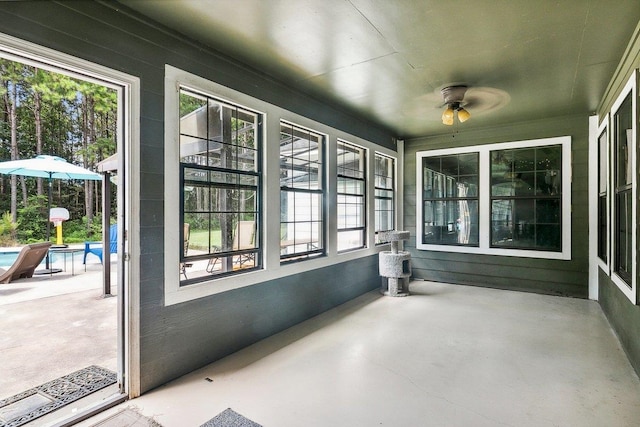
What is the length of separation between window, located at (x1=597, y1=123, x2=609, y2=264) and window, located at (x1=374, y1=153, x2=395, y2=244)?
325 centimetres

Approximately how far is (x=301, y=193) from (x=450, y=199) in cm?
354

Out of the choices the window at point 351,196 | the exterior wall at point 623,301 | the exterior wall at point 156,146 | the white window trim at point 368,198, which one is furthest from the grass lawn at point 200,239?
the exterior wall at point 623,301

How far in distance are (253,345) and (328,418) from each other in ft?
4.64

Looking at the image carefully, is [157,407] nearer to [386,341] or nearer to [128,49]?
[386,341]

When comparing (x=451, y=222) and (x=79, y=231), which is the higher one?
(x=451, y=222)

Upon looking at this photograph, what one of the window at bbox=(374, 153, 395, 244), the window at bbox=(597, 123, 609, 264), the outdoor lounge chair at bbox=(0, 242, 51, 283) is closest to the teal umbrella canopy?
the outdoor lounge chair at bbox=(0, 242, 51, 283)

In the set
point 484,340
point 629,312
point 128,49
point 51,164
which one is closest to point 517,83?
point 629,312

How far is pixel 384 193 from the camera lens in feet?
20.8

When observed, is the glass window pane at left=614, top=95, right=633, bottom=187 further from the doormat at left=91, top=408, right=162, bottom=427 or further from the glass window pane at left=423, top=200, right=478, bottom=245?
the doormat at left=91, top=408, right=162, bottom=427

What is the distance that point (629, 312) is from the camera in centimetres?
298

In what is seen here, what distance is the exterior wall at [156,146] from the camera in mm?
2027

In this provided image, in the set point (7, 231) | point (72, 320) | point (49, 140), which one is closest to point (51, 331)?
point (72, 320)

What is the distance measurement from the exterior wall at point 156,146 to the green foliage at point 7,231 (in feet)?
35.4

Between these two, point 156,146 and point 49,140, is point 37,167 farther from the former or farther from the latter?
point 49,140
